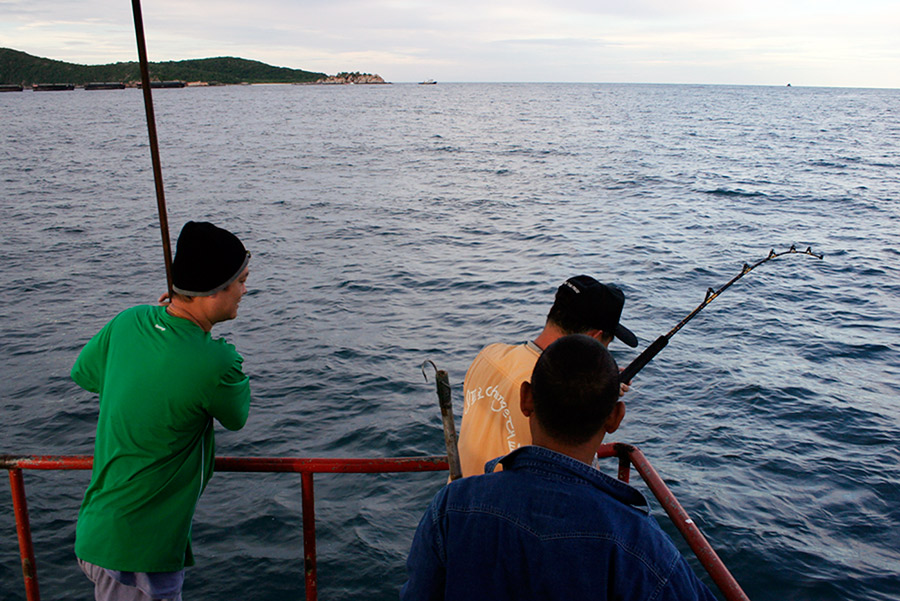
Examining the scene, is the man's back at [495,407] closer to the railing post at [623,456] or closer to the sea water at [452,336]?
the railing post at [623,456]

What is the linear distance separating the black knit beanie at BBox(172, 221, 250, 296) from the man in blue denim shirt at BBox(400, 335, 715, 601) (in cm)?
124

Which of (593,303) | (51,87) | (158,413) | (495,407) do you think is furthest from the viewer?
(51,87)

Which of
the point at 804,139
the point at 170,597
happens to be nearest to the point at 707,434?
the point at 170,597

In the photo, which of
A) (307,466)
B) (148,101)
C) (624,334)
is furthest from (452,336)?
(148,101)

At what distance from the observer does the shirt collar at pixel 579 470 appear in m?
1.54

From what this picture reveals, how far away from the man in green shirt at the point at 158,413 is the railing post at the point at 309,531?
0.41 m

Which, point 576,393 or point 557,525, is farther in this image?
point 576,393

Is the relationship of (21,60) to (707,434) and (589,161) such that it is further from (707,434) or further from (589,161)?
(707,434)

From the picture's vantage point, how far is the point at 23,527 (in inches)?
107

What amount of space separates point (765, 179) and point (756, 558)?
2669 cm

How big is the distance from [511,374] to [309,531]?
1090mm

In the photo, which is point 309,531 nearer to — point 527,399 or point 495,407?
point 495,407

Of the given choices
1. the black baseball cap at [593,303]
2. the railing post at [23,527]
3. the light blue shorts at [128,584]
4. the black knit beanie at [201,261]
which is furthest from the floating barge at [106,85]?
the black baseball cap at [593,303]

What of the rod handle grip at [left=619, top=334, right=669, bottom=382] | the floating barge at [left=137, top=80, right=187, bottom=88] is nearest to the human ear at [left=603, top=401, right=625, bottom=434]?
the rod handle grip at [left=619, top=334, right=669, bottom=382]
